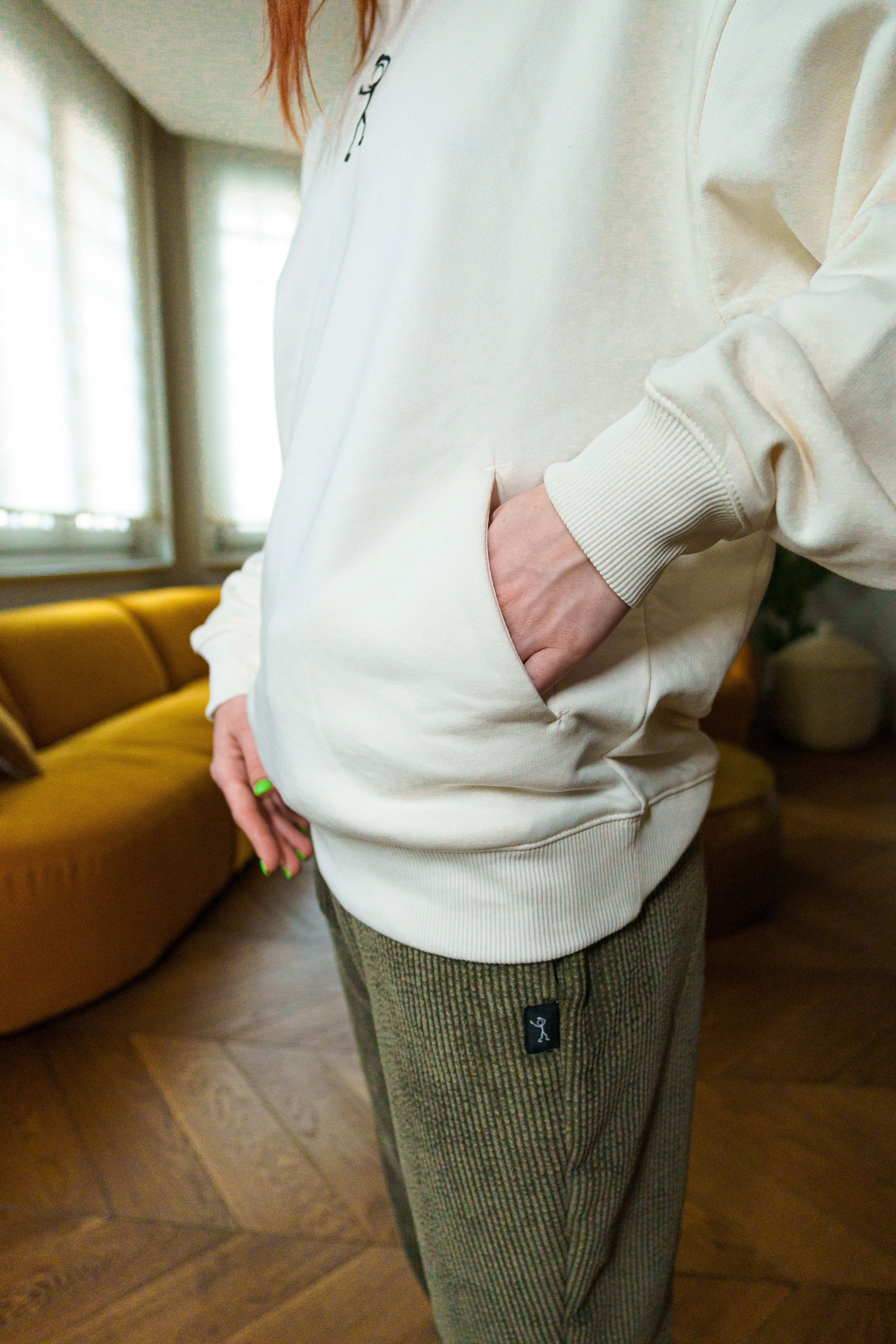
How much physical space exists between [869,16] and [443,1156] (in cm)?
65

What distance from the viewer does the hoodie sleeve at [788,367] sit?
0.36m

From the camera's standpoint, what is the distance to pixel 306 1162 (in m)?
1.33

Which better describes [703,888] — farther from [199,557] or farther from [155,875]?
[199,557]

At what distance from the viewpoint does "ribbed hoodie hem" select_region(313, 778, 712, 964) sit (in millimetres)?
455

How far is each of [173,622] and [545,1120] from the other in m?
3.32

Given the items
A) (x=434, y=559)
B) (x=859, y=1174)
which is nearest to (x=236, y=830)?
(x=859, y=1174)

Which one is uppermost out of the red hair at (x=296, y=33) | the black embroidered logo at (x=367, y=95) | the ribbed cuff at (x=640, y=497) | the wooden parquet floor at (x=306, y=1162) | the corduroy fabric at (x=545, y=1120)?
the red hair at (x=296, y=33)

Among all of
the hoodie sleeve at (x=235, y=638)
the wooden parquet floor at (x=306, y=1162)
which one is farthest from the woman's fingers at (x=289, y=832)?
the wooden parquet floor at (x=306, y=1162)

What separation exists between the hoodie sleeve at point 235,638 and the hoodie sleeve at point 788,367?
15.8 inches

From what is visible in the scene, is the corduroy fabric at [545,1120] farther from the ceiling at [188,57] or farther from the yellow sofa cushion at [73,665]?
the ceiling at [188,57]

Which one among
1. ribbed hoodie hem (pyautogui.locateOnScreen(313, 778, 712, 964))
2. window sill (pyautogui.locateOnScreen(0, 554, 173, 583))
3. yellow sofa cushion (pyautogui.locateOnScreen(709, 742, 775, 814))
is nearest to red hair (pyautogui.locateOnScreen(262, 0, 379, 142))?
ribbed hoodie hem (pyautogui.locateOnScreen(313, 778, 712, 964))

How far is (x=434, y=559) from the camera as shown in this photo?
42 cm

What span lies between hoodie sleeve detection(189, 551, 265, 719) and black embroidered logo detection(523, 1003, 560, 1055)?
1.24 feet

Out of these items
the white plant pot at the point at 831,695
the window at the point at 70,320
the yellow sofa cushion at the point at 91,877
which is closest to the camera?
the yellow sofa cushion at the point at 91,877
